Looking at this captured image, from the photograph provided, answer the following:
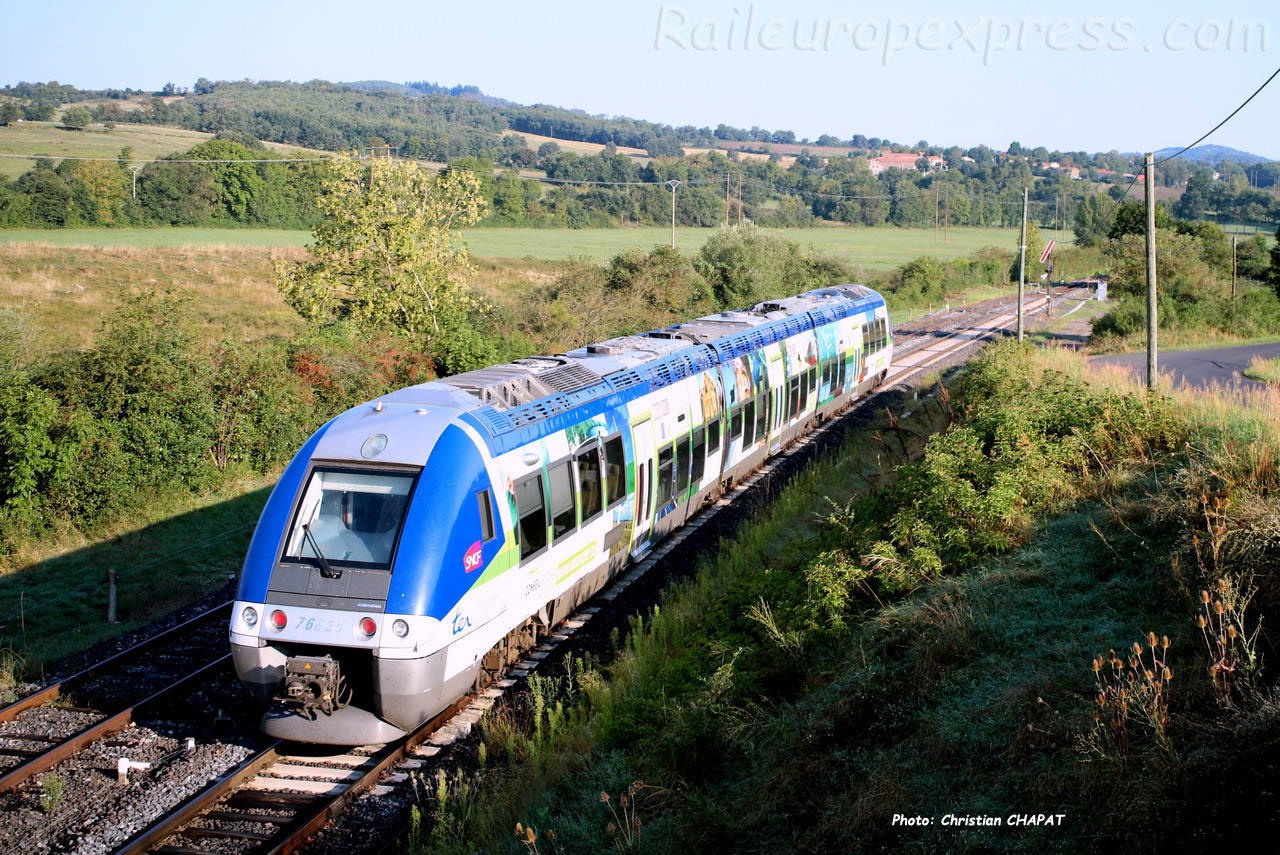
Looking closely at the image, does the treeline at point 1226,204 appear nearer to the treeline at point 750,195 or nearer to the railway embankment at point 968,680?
the treeline at point 750,195

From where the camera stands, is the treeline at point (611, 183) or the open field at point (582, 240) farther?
the treeline at point (611, 183)

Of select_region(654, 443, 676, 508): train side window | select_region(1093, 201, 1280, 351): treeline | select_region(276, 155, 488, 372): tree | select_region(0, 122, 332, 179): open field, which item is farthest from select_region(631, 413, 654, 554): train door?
select_region(0, 122, 332, 179): open field

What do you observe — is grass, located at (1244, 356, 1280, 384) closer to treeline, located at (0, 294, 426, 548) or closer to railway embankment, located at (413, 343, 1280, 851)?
railway embankment, located at (413, 343, 1280, 851)

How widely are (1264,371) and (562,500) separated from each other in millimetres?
18896

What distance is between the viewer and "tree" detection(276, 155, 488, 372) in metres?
26.5

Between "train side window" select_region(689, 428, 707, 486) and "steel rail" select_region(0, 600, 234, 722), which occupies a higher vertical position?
"train side window" select_region(689, 428, 707, 486)

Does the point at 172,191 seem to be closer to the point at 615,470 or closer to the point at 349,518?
the point at 615,470

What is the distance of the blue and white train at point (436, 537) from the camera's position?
29.1 feet

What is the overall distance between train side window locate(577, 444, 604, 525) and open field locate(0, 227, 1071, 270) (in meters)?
29.3

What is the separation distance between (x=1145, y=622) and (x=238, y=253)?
57533 mm

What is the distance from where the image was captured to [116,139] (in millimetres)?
94750

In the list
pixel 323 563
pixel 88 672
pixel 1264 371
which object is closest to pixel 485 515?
pixel 323 563

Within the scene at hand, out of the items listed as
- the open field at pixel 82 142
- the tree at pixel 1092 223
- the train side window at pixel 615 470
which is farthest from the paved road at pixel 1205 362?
the open field at pixel 82 142

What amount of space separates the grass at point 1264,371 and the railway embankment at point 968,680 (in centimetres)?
979
